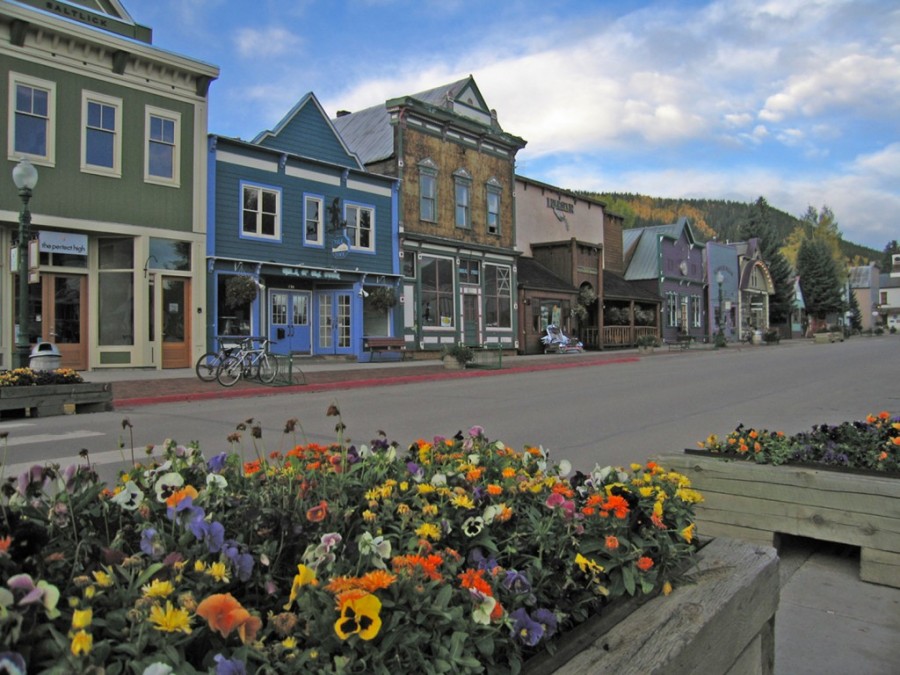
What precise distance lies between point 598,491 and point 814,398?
12.4 meters

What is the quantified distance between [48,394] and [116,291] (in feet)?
27.1

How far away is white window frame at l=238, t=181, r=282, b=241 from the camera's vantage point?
822 inches

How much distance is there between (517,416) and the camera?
10.5 m

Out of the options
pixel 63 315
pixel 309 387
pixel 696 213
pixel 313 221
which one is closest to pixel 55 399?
pixel 309 387

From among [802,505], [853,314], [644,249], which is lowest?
[802,505]

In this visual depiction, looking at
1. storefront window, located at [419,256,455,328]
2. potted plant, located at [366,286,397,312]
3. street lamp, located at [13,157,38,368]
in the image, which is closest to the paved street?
street lamp, located at [13,157,38,368]

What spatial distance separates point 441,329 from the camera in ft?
91.6

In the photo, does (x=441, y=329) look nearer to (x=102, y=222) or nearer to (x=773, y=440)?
(x=102, y=222)

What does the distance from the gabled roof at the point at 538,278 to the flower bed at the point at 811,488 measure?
27.5m

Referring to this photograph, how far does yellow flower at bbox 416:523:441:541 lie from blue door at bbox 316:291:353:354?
886 inches

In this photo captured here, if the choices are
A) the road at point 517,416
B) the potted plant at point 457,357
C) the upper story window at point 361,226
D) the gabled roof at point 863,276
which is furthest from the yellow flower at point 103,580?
the gabled roof at point 863,276

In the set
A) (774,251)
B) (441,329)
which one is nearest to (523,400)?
(441,329)

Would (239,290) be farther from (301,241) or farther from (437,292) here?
(437,292)

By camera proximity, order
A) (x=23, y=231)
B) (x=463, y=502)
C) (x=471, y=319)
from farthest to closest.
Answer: (x=471, y=319), (x=23, y=231), (x=463, y=502)
